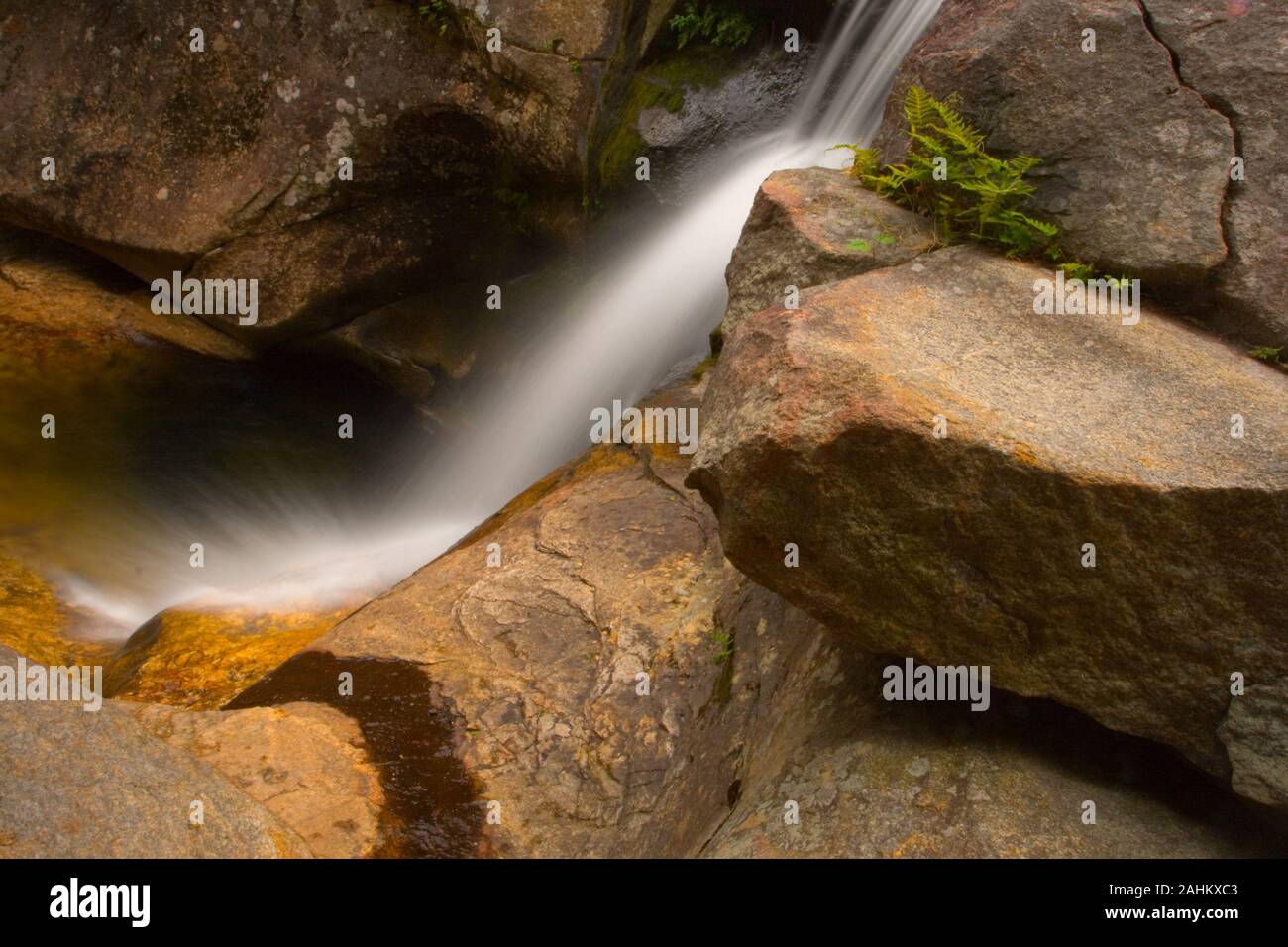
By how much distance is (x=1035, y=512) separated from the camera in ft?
11.0

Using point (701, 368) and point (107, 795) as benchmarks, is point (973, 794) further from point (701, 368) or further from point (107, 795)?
point (701, 368)

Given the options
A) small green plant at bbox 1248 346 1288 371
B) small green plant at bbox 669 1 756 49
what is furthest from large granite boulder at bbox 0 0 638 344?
small green plant at bbox 1248 346 1288 371

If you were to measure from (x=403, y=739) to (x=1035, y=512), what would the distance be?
3151 mm

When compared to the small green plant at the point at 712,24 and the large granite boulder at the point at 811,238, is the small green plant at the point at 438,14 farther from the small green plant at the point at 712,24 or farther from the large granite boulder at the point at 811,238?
the large granite boulder at the point at 811,238

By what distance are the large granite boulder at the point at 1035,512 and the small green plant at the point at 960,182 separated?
927 mm

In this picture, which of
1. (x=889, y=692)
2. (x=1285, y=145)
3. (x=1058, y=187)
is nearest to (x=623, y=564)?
(x=889, y=692)

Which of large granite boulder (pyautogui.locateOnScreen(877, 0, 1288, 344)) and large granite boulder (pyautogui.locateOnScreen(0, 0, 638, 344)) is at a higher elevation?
large granite boulder (pyautogui.locateOnScreen(0, 0, 638, 344))

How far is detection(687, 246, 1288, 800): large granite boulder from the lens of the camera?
10.8 feet

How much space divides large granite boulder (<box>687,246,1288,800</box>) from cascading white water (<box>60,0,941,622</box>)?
4589 mm

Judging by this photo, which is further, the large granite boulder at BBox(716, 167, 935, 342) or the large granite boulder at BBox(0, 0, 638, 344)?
the large granite boulder at BBox(0, 0, 638, 344)

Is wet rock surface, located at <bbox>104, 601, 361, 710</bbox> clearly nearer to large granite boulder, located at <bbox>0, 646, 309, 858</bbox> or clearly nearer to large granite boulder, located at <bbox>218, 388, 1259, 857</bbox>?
large granite boulder, located at <bbox>218, 388, 1259, 857</bbox>

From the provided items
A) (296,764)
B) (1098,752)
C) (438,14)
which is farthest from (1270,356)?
(438,14)

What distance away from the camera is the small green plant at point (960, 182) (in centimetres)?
467

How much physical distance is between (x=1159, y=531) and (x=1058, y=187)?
6.81ft
